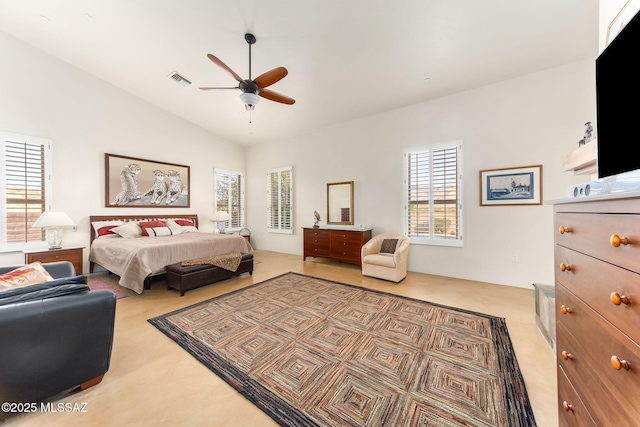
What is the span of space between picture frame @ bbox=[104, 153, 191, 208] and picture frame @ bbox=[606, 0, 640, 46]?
7067 millimetres

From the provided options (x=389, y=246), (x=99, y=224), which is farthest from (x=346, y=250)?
(x=99, y=224)

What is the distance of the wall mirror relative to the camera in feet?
18.2

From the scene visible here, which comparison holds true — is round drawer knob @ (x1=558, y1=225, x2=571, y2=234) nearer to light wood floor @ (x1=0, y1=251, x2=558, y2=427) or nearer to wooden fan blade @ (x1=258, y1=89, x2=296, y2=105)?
light wood floor @ (x1=0, y1=251, x2=558, y2=427)

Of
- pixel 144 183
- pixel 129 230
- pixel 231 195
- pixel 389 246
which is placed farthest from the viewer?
pixel 231 195

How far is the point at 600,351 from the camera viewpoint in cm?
81

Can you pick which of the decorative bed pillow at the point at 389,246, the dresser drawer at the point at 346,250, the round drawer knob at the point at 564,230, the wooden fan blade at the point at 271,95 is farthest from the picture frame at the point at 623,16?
the dresser drawer at the point at 346,250

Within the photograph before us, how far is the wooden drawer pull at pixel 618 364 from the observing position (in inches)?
26.3

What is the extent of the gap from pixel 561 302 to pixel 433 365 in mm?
1197

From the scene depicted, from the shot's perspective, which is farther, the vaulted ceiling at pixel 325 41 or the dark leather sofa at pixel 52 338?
the vaulted ceiling at pixel 325 41

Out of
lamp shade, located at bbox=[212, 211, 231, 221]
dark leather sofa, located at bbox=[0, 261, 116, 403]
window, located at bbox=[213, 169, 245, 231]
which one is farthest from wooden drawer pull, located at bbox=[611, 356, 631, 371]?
window, located at bbox=[213, 169, 245, 231]

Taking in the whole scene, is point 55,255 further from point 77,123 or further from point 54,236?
point 77,123

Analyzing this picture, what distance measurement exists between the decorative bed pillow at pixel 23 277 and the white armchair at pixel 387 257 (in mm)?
4003

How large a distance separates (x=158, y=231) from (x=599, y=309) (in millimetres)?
5970

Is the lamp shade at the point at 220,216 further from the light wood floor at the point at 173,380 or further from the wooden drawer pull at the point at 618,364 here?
the wooden drawer pull at the point at 618,364
